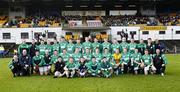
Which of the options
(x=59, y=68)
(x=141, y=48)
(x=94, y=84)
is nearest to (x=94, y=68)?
(x=59, y=68)

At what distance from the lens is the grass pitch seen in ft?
41.8

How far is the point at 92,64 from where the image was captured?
52.9ft

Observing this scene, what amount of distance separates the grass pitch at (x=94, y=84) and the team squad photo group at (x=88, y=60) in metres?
0.60

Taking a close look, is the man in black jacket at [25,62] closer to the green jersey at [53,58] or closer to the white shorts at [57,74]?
the green jersey at [53,58]

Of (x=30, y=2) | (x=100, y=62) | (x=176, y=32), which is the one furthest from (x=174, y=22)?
(x=100, y=62)

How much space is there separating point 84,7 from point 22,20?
781 centimetres

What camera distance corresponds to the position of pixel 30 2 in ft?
156

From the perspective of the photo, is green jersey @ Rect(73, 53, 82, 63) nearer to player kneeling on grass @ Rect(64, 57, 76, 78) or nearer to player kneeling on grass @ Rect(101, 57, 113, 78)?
player kneeling on grass @ Rect(64, 57, 76, 78)

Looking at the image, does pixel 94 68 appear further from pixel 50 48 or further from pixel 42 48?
pixel 42 48

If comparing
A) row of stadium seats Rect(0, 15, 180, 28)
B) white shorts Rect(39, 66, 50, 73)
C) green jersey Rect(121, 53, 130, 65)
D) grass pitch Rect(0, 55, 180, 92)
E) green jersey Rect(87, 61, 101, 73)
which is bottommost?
grass pitch Rect(0, 55, 180, 92)

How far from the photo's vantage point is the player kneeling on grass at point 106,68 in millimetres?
15891

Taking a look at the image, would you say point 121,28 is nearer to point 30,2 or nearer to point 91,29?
point 91,29

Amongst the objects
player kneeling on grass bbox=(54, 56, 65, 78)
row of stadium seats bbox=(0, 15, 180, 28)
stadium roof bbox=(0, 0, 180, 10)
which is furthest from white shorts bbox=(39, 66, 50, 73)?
stadium roof bbox=(0, 0, 180, 10)

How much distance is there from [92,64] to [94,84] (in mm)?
2321
